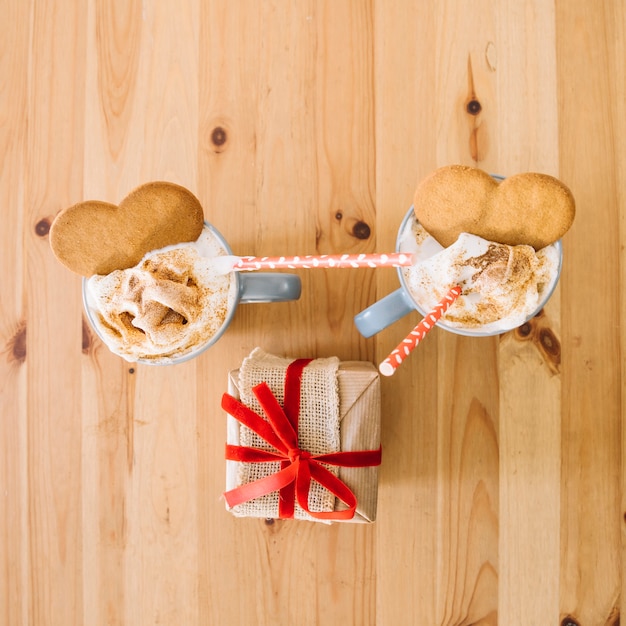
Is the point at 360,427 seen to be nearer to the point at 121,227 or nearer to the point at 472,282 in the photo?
the point at 472,282

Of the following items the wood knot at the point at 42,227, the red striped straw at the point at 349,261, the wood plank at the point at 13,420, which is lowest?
the wood plank at the point at 13,420

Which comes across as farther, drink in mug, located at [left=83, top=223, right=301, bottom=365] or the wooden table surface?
the wooden table surface

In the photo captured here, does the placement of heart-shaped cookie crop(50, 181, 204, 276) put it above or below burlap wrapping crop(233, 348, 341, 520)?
above

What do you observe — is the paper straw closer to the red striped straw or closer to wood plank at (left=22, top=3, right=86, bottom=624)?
the red striped straw

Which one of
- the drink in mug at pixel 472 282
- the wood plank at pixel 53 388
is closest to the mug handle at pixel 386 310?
the drink in mug at pixel 472 282

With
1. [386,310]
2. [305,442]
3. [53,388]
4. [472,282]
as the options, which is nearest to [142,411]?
[53,388]

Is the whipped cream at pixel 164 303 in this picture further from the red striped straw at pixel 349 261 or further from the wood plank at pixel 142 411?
the wood plank at pixel 142 411

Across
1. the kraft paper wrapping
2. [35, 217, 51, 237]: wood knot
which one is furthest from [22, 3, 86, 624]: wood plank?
the kraft paper wrapping
